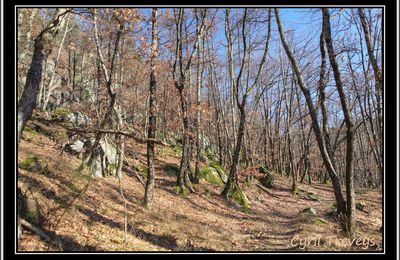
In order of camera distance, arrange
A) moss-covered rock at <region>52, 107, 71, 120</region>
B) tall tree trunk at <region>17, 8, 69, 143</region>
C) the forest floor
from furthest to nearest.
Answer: moss-covered rock at <region>52, 107, 71, 120</region> < the forest floor < tall tree trunk at <region>17, 8, 69, 143</region>

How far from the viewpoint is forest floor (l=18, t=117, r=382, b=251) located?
22.0 feet

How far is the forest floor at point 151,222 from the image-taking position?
6699 mm

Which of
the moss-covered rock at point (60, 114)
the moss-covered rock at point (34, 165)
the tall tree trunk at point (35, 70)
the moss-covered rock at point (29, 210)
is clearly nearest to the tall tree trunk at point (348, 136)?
the tall tree trunk at point (35, 70)

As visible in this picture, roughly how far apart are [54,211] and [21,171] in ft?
10.0

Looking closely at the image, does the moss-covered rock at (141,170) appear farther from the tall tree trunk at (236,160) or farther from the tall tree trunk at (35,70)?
the tall tree trunk at (35,70)

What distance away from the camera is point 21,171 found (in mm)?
8680

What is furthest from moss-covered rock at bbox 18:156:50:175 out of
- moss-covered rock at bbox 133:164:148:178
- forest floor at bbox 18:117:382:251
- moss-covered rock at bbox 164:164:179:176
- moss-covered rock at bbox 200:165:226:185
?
moss-covered rock at bbox 200:165:226:185

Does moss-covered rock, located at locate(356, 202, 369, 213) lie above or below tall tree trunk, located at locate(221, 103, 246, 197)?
below

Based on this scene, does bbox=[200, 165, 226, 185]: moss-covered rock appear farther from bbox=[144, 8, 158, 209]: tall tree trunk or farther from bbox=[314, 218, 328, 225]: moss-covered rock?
bbox=[314, 218, 328, 225]: moss-covered rock

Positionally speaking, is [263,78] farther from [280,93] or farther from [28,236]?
[28,236]

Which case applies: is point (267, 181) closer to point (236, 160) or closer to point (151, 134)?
point (236, 160)

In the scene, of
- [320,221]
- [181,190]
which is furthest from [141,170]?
[320,221]

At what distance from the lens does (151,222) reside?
9109 millimetres
